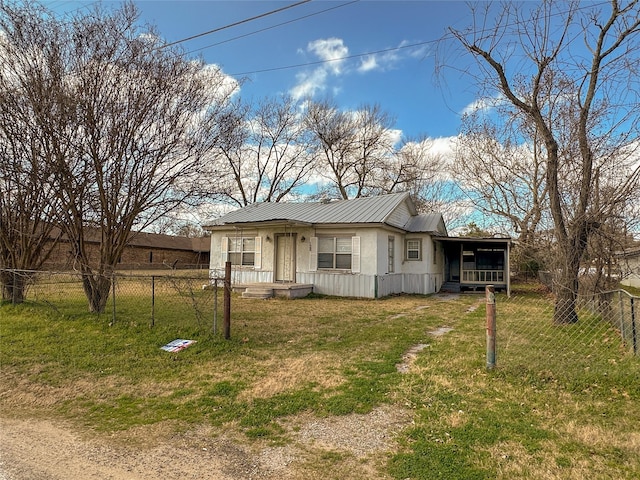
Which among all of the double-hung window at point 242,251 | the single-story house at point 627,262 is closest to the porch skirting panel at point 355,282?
the double-hung window at point 242,251

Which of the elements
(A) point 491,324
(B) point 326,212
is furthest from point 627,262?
(B) point 326,212

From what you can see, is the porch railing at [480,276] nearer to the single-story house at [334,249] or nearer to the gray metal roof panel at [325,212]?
the single-story house at [334,249]

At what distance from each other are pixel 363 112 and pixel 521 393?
29.2m

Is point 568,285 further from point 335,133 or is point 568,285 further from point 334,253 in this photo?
point 335,133

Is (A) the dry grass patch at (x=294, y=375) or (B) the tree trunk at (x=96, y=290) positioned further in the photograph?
(B) the tree trunk at (x=96, y=290)

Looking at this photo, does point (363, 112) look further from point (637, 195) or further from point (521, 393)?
point (521, 393)

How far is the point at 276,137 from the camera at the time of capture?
3181 cm

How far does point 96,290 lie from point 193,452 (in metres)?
6.51

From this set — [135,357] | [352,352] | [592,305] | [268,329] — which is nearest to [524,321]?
[592,305]

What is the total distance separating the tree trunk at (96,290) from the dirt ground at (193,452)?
5022mm

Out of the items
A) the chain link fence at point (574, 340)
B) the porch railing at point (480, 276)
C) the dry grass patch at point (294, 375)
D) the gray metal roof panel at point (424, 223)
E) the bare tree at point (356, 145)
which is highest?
the bare tree at point (356, 145)

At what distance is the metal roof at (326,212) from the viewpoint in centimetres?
1472

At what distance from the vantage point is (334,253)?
14969 mm

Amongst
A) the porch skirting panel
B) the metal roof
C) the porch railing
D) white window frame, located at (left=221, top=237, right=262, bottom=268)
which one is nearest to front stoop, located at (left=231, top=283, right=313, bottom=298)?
the porch skirting panel
